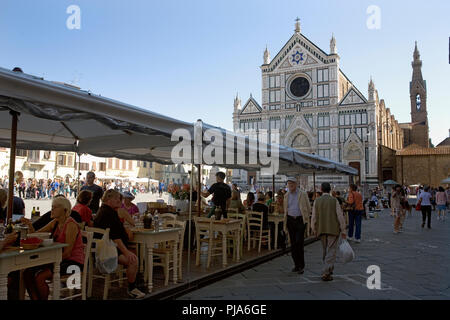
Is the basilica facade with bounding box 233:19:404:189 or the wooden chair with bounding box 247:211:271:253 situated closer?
the wooden chair with bounding box 247:211:271:253

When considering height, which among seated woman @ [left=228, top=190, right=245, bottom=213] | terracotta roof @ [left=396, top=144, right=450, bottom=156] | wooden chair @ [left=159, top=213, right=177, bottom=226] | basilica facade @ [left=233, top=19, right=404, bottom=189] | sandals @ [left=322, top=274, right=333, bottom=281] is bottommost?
sandals @ [left=322, top=274, right=333, bottom=281]

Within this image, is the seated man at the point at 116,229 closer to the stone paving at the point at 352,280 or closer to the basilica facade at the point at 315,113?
the stone paving at the point at 352,280

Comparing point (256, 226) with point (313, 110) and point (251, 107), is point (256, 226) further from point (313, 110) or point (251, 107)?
point (251, 107)

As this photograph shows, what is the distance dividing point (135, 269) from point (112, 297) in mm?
452

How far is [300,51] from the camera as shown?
123ft

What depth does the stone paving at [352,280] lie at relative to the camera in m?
4.42

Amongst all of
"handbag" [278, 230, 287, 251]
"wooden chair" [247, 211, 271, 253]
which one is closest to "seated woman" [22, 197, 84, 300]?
"wooden chair" [247, 211, 271, 253]

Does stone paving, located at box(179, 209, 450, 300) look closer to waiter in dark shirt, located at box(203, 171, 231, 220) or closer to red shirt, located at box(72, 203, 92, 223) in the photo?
waiter in dark shirt, located at box(203, 171, 231, 220)

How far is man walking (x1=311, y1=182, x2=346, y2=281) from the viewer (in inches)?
199

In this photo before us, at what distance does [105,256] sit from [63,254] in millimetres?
406

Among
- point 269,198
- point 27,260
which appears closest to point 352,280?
point 27,260

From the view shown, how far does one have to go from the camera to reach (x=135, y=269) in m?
3.96
